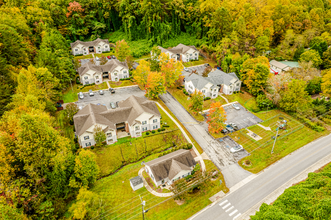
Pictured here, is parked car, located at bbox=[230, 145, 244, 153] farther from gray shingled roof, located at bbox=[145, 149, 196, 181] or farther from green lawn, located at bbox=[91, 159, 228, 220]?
gray shingled roof, located at bbox=[145, 149, 196, 181]

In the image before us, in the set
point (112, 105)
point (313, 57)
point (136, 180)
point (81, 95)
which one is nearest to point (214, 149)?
point (136, 180)

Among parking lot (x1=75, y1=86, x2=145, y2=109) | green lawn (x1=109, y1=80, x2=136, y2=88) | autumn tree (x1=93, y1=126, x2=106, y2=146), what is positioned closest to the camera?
autumn tree (x1=93, y1=126, x2=106, y2=146)

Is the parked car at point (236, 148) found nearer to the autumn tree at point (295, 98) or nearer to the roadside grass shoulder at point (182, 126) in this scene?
→ the roadside grass shoulder at point (182, 126)

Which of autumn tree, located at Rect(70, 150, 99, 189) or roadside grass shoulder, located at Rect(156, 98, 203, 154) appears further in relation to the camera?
roadside grass shoulder, located at Rect(156, 98, 203, 154)

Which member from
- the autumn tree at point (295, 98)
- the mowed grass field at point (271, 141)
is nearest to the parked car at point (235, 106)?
the mowed grass field at point (271, 141)

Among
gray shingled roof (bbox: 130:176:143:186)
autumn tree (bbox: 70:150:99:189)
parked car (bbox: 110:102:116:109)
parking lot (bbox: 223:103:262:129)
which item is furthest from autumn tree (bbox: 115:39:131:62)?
gray shingled roof (bbox: 130:176:143:186)

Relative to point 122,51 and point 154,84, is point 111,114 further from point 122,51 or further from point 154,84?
point 122,51

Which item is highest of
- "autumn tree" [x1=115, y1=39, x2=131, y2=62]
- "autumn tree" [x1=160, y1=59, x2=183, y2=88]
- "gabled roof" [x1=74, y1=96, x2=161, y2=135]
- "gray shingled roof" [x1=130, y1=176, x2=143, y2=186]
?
"autumn tree" [x1=115, y1=39, x2=131, y2=62]
